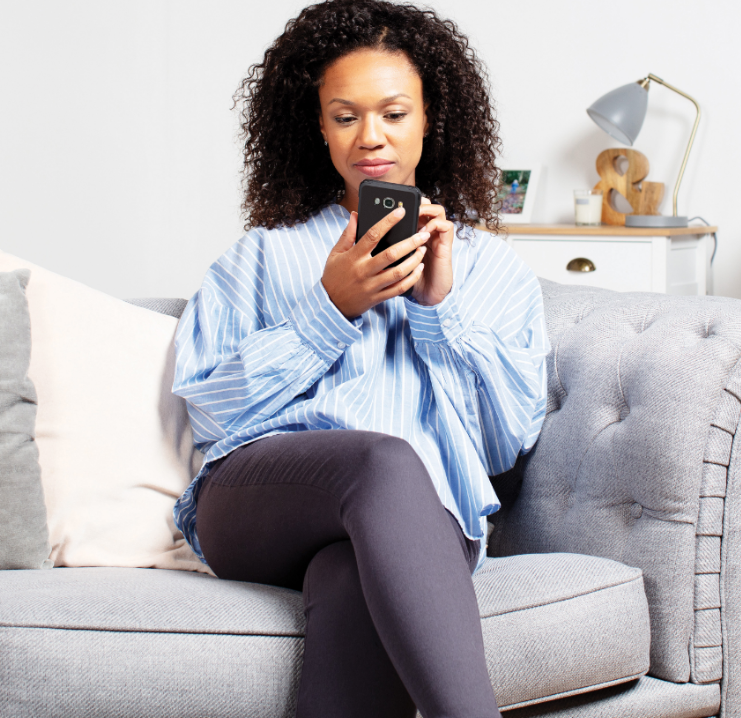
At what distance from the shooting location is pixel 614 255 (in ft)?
7.57

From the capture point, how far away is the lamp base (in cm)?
232

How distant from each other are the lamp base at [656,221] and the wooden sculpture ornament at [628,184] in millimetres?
178

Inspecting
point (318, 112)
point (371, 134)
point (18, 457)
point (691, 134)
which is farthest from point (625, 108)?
point (18, 457)

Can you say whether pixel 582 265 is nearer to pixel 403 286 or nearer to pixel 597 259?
pixel 597 259

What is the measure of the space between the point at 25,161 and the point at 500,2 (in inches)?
63.3

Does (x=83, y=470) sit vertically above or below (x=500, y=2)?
below

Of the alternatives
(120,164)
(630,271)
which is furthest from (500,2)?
(120,164)

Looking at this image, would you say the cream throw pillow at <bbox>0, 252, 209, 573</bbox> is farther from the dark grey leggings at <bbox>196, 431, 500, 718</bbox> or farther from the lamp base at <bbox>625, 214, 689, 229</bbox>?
the lamp base at <bbox>625, 214, 689, 229</bbox>

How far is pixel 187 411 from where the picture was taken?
1165mm

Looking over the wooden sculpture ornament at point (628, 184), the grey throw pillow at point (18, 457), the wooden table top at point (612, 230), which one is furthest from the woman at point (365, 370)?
the wooden sculpture ornament at point (628, 184)

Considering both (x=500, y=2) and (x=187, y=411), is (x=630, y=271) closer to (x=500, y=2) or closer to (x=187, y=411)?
(x=500, y=2)

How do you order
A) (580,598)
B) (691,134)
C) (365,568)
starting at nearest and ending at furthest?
(365,568), (580,598), (691,134)

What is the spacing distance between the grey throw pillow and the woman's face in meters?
0.48

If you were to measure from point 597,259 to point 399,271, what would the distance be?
4.95 feet
